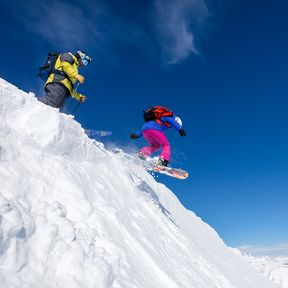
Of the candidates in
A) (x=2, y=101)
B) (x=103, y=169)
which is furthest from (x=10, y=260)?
(x=103, y=169)

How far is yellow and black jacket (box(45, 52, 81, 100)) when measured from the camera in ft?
32.8

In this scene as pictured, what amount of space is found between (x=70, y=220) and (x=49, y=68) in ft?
21.6

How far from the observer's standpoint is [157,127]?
13.7m

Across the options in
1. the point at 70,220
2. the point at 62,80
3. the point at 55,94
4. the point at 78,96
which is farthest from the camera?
the point at 78,96

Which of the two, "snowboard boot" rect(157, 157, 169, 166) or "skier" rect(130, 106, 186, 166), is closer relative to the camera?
"snowboard boot" rect(157, 157, 169, 166)

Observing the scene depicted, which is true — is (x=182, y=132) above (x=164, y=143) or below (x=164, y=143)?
above

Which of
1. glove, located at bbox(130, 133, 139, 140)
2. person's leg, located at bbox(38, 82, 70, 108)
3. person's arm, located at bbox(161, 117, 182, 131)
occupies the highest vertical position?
person's arm, located at bbox(161, 117, 182, 131)

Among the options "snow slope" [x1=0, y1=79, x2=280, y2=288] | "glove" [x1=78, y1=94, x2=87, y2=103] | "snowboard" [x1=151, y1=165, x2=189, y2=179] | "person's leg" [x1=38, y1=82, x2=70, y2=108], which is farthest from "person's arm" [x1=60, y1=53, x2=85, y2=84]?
"snowboard" [x1=151, y1=165, x2=189, y2=179]

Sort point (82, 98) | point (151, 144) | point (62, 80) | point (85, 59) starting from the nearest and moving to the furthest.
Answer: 1. point (62, 80)
2. point (85, 59)
3. point (82, 98)
4. point (151, 144)

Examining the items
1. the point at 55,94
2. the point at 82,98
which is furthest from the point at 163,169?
the point at 55,94

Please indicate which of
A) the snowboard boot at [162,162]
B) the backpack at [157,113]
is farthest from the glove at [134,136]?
the snowboard boot at [162,162]

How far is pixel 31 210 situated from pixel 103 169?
3.78 meters

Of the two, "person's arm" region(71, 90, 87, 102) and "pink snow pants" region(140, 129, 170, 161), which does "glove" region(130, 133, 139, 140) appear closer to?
"pink snow pants" region(140, 129, 170, 161)

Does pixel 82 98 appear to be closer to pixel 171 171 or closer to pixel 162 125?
pixel 162 125
